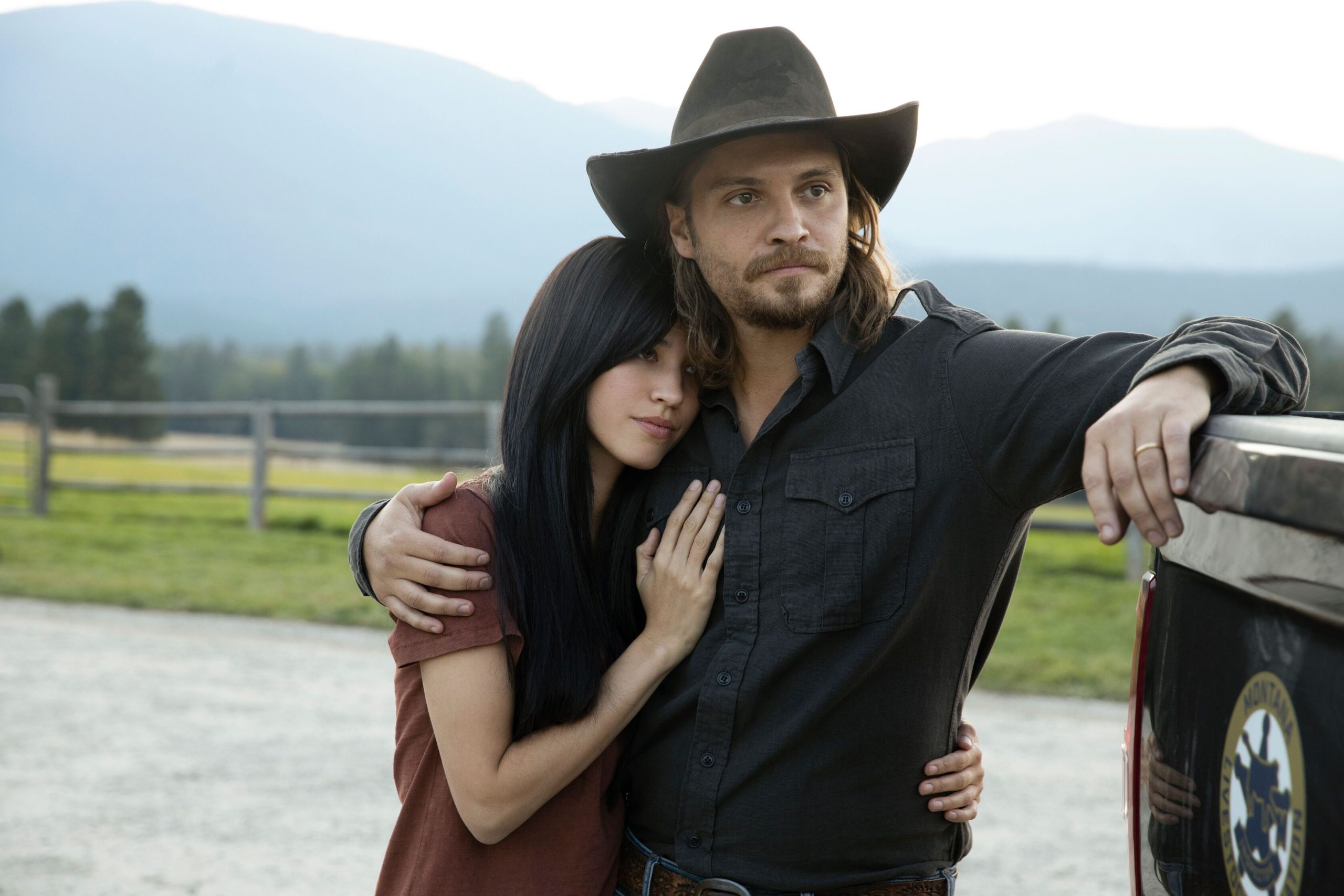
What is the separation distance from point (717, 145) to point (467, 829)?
133 centimetres

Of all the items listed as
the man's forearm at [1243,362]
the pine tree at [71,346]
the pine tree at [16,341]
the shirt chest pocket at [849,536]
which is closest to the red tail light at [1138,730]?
the man's forearm at [1243,362]

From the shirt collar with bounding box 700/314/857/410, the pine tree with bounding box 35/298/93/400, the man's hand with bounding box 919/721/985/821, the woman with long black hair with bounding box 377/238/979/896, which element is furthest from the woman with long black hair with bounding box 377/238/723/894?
the pine tree with bounding box 35/298/93/400

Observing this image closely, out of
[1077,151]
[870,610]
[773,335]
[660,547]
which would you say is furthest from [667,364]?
[1077,151]

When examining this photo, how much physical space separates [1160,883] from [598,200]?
1.68m

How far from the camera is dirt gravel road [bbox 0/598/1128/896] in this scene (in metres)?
4.15

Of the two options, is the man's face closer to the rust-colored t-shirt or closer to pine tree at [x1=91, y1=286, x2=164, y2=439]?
the rust-colored t-shirt

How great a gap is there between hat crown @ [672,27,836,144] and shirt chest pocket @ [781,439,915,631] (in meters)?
0.64

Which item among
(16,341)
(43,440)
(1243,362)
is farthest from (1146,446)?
(16,341)

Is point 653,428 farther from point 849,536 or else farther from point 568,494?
point 849,536

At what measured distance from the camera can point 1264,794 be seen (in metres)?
0.91

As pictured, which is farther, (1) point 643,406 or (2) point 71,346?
(2) point 71,346

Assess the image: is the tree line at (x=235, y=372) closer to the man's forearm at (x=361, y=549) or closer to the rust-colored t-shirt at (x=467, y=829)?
the man's forearm at (x=361, y=549)

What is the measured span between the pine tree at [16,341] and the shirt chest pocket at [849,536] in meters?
26.8

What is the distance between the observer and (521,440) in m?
2.17
